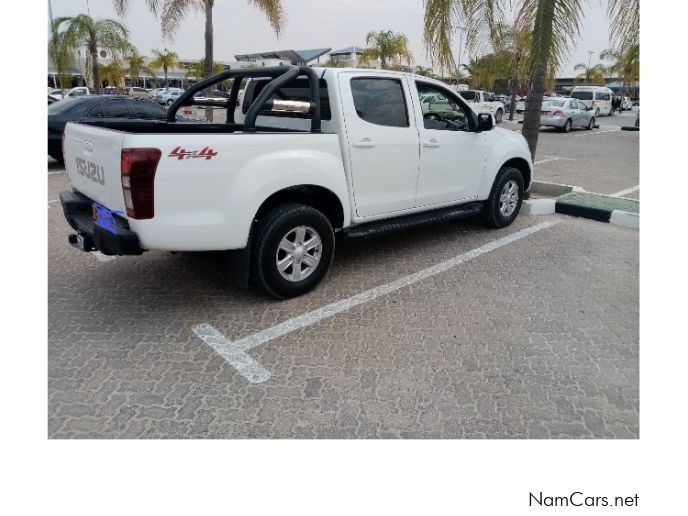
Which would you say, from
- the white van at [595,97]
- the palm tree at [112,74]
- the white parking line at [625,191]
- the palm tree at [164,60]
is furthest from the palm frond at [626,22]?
the palm tree at [164,60]

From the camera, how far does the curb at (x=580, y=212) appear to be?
21.0ft

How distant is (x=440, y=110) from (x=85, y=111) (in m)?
7.46

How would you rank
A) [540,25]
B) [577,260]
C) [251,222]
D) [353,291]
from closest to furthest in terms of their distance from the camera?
[251,222]
[353,291]
[577,260]
[540,25]

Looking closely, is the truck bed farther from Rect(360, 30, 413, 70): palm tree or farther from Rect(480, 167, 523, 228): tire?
Rect(360, 30, 413, 70): palm tree

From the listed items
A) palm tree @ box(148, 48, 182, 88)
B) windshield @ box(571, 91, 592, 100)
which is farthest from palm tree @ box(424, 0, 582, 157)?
palm tree @ box(148, 48, 182, 88)

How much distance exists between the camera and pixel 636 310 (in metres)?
4.06

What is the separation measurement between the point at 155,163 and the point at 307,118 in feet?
5.65


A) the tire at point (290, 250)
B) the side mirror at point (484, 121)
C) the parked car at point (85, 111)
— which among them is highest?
the parked car at point (85, 111)

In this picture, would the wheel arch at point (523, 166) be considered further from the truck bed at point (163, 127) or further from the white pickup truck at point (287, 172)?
the truck bed at point (163, 127)

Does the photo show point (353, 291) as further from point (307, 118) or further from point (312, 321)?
point (307, 118)

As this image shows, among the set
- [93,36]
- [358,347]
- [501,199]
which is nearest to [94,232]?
[358,347]

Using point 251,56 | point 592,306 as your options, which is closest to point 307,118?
point 592,306

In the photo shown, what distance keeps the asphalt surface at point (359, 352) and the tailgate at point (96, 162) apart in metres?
0.95

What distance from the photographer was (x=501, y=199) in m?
6.10
